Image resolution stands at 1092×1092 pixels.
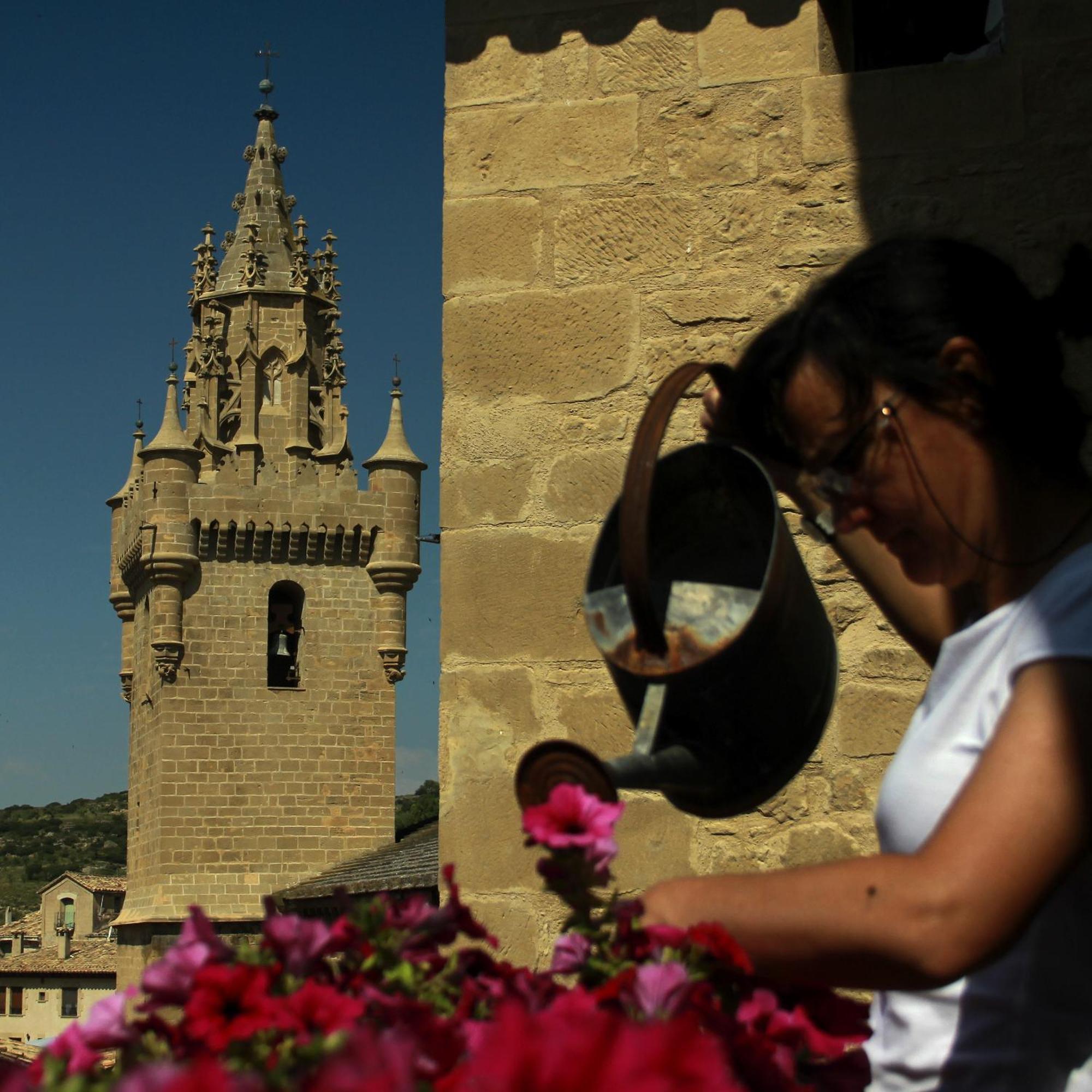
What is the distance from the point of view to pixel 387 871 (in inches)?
1199

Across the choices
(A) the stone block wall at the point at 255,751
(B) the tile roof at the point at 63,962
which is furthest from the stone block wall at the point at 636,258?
(B) the tile roof at the point at 63,962

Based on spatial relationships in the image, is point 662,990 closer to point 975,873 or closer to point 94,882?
point 975,873

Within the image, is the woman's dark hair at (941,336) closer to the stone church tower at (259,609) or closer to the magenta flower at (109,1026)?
the magenta flower at (109,1026)

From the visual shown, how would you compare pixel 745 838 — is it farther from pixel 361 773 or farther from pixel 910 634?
pixel 361 773

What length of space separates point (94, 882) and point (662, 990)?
57.1 m

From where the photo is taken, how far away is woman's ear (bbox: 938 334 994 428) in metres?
1.50

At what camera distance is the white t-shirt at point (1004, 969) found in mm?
1390

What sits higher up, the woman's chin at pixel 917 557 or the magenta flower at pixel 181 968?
the woman's chin at pixel 917 557

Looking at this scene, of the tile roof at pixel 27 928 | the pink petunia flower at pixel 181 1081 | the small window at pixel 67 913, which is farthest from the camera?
Result: the tile roof at pixel 27 928

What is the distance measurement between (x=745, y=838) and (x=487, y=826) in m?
0.46

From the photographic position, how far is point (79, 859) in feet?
249

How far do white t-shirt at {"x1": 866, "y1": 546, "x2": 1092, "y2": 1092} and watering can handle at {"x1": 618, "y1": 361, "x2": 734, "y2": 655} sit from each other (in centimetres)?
28

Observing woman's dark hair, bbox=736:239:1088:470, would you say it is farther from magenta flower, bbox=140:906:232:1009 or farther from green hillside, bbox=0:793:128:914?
green hillside, bbox=0:793:128:914

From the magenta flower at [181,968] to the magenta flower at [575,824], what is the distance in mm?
257
